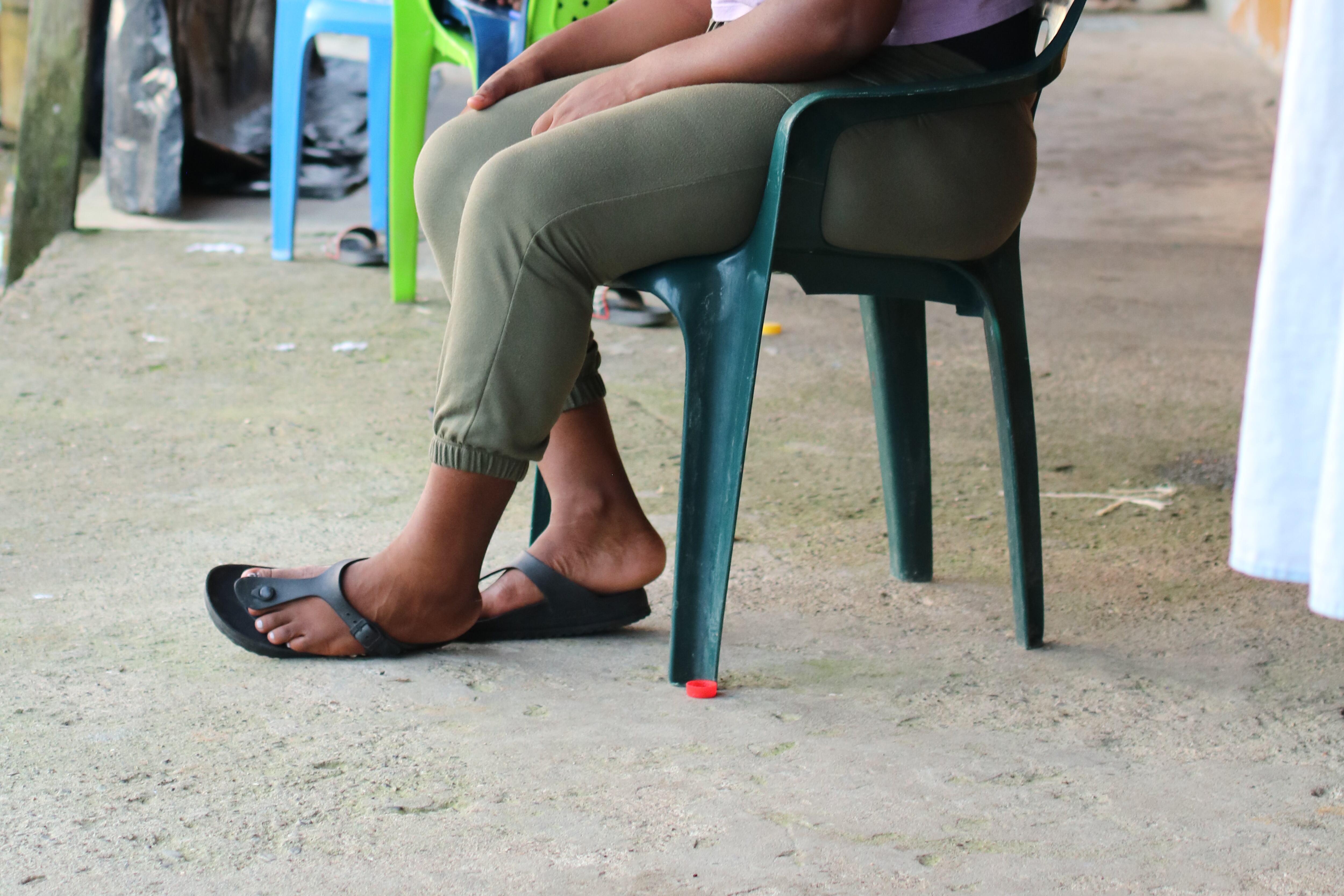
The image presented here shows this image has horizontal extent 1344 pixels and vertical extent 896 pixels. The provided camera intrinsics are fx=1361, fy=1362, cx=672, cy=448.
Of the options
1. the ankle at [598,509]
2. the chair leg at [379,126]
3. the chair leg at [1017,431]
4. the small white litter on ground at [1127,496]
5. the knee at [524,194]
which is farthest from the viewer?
the chair leg at [379,126]

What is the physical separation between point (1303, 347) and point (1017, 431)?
66 cm

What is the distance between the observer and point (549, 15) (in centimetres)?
298

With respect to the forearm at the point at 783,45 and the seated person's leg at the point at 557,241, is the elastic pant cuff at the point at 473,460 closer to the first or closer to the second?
the seated person's leg at the point at 557,241

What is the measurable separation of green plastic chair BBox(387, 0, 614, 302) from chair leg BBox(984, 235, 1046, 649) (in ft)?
5.83

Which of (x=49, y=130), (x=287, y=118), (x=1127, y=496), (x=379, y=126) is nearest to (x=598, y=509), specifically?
(x=1127, y=496)

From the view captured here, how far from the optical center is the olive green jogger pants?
4.55ft

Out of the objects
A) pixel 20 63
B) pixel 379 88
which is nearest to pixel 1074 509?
pixel 379 88

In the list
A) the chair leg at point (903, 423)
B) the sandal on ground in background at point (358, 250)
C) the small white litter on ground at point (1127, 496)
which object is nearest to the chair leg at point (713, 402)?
the chair leg at point (903, 423)

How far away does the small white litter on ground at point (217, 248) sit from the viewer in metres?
3.79

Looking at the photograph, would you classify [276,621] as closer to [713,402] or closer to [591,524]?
[591,524]

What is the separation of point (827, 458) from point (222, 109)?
3.15 meters

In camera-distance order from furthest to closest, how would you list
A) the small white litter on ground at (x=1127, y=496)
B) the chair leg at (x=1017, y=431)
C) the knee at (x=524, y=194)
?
the small white litter on ground at (x=1127, y=496)
the chair leg at (x=1017, y=431)
the knee at (x=524, y=194)

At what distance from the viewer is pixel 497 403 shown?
140cm

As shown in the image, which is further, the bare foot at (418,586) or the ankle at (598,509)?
the ankle at (598,509)
